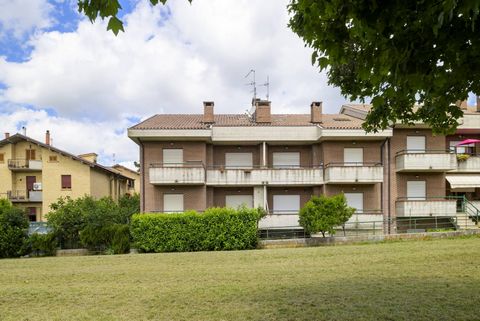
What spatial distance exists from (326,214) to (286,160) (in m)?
7.32

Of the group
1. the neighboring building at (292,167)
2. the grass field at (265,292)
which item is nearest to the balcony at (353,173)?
the neighboring building at (292,167)

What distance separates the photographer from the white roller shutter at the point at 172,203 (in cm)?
2875

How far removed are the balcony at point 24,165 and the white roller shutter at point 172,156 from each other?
17.7 meters

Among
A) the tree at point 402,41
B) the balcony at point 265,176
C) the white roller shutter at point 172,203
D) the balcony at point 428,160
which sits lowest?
the white roller shutter at point 172,203

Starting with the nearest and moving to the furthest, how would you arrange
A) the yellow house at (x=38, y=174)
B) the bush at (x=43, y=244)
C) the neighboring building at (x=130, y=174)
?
the bush at (x=43, y=244)
the yellow house at (x=38, y=174)
the neighboring building at (x=130, y=174)

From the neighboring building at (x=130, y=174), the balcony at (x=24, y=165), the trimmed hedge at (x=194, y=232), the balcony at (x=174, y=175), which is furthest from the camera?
the neighboring building at (x=130, y=174)

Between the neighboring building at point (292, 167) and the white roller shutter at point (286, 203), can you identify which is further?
the white roller shutter at point (286, 203)

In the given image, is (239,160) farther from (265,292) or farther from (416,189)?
(265,292)

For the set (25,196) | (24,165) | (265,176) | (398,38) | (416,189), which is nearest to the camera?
(398,38)

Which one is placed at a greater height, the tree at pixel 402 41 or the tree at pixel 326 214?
the tree at pixel 402 41

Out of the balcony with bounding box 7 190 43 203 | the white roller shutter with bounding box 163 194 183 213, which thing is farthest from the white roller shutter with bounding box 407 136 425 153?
the balcony with bounding box 7 190 43 203

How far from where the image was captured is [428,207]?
27.7 meters

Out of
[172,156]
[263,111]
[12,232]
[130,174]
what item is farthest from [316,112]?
[130,174]

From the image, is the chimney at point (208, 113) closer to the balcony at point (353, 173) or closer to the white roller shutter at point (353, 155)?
the balcony at point (353, 173)
